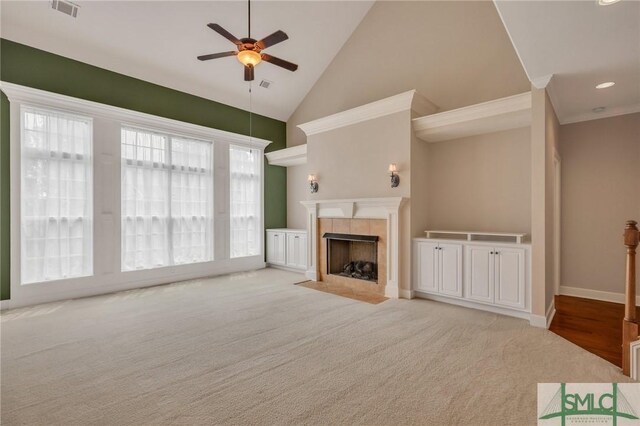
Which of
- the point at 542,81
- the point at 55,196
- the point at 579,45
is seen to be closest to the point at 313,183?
the point at 542,81

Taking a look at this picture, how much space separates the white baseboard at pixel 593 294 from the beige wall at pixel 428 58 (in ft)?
10.8

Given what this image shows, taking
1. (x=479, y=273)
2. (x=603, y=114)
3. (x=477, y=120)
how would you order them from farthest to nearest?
(x=603, y=114) < (x=477, y=120) < (x=479, y=273)

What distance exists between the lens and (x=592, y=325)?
12.0ft

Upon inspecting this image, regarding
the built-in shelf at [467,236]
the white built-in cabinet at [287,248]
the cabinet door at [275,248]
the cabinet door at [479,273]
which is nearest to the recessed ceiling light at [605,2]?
the cabinet door at [479,273]

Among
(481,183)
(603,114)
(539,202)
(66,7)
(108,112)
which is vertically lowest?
(539,202)

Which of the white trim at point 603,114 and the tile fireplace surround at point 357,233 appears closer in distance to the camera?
the white trim at point 603,114

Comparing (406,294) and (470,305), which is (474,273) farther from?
(406,294)

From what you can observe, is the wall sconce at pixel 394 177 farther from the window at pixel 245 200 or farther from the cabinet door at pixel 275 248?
the window at pixel 245 200

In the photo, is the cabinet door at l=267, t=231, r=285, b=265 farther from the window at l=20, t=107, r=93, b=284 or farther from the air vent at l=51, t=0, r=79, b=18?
the air vent at l=51, t=0, r=79, b=18

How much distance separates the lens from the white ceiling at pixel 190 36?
4.55m

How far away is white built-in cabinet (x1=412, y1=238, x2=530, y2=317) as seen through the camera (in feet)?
12.7

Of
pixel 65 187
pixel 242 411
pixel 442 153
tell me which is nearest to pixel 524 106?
pixel 442 153

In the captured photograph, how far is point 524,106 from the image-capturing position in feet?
12.7

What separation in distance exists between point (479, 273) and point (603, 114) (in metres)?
3.15
